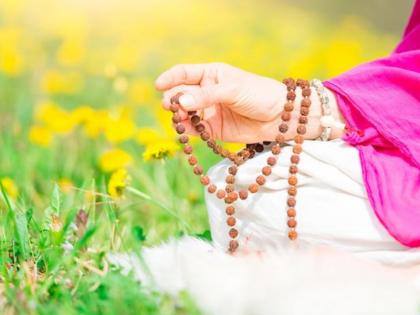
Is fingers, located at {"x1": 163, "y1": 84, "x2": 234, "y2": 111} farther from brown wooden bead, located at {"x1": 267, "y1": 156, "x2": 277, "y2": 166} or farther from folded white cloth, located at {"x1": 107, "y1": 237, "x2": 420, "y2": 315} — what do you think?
folded white cloth, located at {"x1": 107, "y1": 237, "x2": 420, "y2": 315}

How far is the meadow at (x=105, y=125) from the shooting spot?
1.42 meters

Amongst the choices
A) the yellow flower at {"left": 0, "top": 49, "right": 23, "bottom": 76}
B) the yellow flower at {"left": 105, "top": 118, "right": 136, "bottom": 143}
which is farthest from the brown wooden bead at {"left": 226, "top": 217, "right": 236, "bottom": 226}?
the yellow flower at {"left": 0, "top": 49, "right": 23, "bottom": 76}

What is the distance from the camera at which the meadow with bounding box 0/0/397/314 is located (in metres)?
1.42

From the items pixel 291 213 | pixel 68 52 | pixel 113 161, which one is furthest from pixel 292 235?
pixel 68 52

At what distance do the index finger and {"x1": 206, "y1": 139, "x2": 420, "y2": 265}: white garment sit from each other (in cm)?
18

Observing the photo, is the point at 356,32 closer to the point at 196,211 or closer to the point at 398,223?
the point at 196,211

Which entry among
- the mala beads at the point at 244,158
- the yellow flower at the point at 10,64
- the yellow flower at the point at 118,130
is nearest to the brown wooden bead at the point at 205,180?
the mala beads at the point at 244,158

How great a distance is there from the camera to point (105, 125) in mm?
2502

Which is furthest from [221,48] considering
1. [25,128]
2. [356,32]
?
[25,128]

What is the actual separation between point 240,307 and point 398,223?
1.21 ft

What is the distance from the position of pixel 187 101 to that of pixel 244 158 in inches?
7.3

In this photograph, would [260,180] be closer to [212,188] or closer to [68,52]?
[212,188]

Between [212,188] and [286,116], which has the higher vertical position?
[286,116]

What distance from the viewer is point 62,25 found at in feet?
16.8
